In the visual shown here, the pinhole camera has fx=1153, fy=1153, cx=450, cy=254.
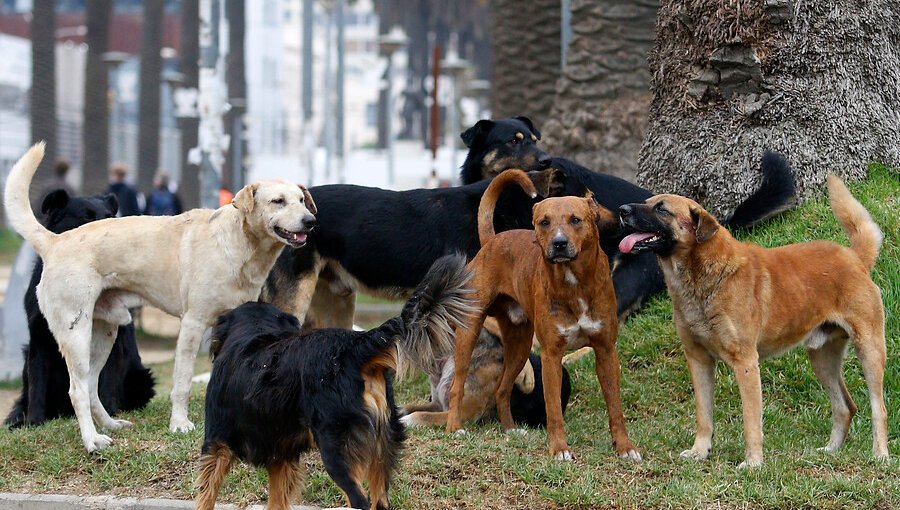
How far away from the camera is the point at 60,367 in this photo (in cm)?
852

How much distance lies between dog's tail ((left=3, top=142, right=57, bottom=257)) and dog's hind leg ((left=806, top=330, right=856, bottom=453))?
498cm

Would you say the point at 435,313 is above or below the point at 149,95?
above

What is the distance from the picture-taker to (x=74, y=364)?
7418 millimetres

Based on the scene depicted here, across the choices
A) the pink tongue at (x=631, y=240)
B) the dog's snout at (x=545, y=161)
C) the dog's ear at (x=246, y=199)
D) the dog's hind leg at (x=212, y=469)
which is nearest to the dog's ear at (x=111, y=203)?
the dog's ear at (x=246, y=199)

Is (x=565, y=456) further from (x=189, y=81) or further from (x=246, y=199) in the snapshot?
(x=189, y=81)

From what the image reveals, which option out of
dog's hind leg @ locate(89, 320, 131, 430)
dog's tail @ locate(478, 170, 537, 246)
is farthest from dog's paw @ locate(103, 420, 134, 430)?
dog's tail @ locate(478, 170, 537, 246)

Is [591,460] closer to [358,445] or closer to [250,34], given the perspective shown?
[358,445]

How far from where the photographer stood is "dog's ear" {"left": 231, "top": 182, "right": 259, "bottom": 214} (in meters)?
7.25

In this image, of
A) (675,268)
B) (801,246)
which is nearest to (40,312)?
(675,268)

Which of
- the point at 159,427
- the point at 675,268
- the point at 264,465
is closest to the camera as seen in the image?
the point at 264,465

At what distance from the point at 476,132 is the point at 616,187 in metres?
1.26

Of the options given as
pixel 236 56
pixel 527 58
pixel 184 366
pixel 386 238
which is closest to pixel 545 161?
pixel 386 238

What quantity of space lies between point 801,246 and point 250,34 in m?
83.1

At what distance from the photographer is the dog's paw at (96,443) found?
23.6 feet
